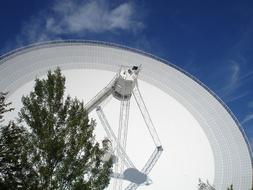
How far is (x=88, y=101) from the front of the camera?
33.6 meters

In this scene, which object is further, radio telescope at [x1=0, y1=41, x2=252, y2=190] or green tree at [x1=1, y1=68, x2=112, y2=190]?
radio telescope at [x1=0, y1=41, x2=252, y2=190]

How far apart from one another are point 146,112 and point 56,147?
14400 millimetres

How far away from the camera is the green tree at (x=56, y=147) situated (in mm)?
21109

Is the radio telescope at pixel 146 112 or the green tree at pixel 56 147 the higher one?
the radio telescope at pixel 146 112

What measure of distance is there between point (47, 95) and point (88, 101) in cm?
992

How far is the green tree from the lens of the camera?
2111 cm

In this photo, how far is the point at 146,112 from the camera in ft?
115

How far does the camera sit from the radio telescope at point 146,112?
106 ft

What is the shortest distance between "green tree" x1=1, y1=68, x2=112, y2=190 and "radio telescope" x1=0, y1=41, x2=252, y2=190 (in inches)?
298

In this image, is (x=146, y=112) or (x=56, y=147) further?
(x=146, y=112)

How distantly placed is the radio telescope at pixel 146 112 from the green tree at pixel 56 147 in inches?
298

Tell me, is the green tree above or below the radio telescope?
below

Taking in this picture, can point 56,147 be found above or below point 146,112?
below

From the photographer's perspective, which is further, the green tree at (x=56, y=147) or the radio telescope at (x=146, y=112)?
the radio telescope at (x=146, y=112)
